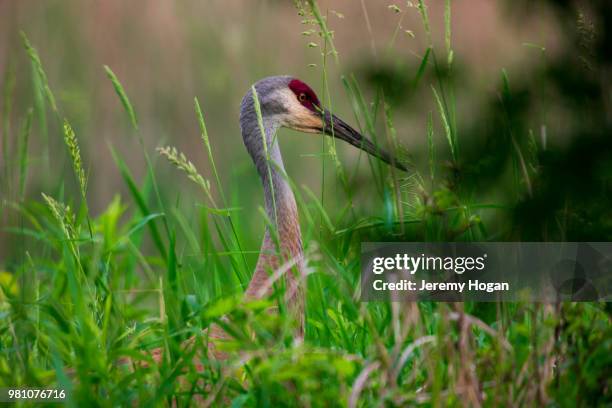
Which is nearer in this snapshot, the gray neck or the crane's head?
the gray neck

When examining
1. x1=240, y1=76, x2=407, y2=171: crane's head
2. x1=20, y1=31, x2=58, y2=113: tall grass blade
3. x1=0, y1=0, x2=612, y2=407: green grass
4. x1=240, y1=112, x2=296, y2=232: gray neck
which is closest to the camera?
x1=0, y1=0, x2=612, y2=407: green grass

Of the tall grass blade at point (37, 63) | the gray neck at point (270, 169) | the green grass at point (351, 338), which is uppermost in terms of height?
the tall grass blade at point (37, 63)

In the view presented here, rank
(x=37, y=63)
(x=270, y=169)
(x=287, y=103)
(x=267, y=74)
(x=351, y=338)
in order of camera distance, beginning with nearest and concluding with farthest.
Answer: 1. (x=37, y=63)
2. (x=351, y=338)
3. (x=270, y=169)
4. (x=287, y=103)
5. (x=267, y=74)

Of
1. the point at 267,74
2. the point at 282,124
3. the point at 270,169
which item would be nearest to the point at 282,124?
the point at 282,124

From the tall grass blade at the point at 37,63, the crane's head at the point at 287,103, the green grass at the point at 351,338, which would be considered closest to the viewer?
the green grass at the point at 351,338

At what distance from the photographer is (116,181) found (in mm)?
6770

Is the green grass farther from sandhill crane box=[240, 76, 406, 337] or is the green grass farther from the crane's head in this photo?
the crane's head

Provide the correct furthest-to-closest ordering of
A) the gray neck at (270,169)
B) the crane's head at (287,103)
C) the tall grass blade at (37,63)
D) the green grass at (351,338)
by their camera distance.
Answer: the crane's head at (287,103) < the gray neck at (270,169) < the tall grass blade at (37,63) < the green grass at (351,338)

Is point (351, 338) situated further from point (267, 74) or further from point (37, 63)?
point (267, 74)

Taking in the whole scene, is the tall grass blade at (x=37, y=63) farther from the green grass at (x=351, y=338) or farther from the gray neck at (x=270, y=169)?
the gray neck at (x=270, y=169)

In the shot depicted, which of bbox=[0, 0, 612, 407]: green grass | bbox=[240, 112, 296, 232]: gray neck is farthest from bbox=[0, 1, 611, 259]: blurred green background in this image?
bbox=[240, 112, 296, 232]: gray neck

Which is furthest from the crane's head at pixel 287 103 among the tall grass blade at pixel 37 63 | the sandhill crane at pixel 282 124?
the tall grass blade at pixel 37 63

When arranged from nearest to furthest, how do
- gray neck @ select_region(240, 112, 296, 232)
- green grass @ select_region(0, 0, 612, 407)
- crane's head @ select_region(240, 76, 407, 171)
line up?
green grass @ select_region(0, 0, 612, 407) < gray neck @ select_region(240, 112, 296, 232) < crane's head @ select_region(240, 76, 407, 171)

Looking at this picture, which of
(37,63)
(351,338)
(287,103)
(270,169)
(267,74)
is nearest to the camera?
(37,63)
